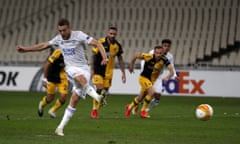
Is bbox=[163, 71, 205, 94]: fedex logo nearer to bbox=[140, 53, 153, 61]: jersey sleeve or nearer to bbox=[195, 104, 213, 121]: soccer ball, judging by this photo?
bbox=[140, 53, 153, 61]: jersey sleeve

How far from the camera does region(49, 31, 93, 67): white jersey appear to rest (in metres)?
13.3

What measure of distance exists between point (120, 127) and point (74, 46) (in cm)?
228

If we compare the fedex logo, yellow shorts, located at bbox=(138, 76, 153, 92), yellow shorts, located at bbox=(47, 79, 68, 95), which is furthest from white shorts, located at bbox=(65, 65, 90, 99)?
the fedex logo

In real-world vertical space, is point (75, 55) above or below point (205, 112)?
above

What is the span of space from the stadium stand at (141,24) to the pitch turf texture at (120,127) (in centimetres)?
1141

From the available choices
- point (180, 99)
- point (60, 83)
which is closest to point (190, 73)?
point (180, 99)

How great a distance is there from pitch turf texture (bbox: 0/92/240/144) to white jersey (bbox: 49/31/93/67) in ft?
4.26

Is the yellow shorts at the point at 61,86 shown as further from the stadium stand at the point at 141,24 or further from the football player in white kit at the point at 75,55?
the stadium stand at the point at 141,24

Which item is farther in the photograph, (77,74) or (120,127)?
(120,127)

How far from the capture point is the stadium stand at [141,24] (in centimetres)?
3366

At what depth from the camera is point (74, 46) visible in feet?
43.7

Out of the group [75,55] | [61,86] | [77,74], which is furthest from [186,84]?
[77,74]

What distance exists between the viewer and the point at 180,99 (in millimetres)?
27219

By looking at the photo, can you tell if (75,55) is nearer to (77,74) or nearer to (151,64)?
(77,74)
